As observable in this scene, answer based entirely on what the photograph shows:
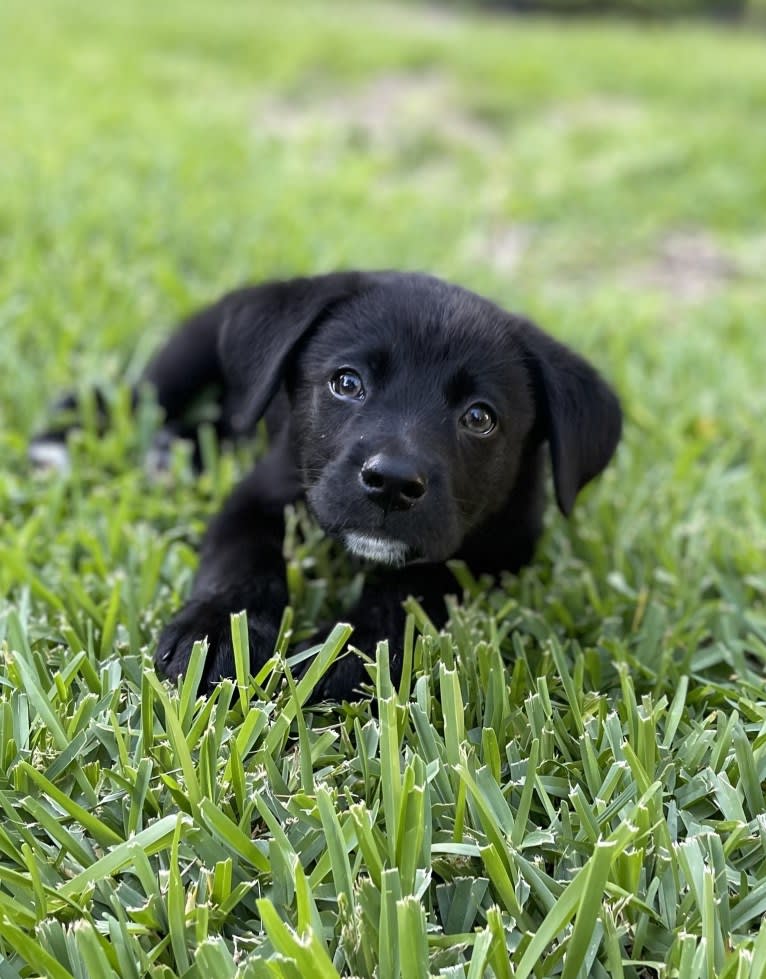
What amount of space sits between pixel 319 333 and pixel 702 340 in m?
2.72

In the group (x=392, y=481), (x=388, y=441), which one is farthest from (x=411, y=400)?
(x=392, y=481)

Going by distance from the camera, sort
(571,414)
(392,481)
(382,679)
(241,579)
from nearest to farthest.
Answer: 1. (382,679)
2. (392,481)
3. (241,579)
4. (571,414)

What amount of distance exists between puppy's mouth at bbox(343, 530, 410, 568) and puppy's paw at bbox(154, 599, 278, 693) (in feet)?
0.82

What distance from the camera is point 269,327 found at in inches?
95.5

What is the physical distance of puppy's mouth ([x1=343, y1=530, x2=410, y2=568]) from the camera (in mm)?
2115

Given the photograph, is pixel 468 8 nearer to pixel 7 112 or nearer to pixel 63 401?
pixel 7 112

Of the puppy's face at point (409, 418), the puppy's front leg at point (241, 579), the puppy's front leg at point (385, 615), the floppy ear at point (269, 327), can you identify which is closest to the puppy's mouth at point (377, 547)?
the puppy's face at point (409, 418)

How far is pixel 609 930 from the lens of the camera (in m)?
1.48

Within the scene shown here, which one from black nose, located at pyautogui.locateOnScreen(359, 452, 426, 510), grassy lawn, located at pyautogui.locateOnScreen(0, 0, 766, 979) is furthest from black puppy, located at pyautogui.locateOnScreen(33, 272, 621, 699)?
grassy lawn, located at pyautogui.locateOnScreen(0, 0, 766, 979)

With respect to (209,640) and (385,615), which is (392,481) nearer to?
(385,615)

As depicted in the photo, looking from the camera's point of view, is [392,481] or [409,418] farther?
[409,418]

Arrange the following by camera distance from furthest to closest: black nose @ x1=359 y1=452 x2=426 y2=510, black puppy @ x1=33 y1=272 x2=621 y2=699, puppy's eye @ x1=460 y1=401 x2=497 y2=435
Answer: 1. puppy's eye @ x1=460 y1=401 x2=497 y2=435
2. black puppy @ x1=33 y1=272 x2=621 y2=699
3. black nose @ x1=359 y1=452 x2=426 y2=510

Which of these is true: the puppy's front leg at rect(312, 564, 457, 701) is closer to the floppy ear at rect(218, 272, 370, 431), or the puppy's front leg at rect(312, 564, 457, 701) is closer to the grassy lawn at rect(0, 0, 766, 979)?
the grassy lawn at rect(0, 0, 766, 979)

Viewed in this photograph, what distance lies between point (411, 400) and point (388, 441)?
0.17 meters
